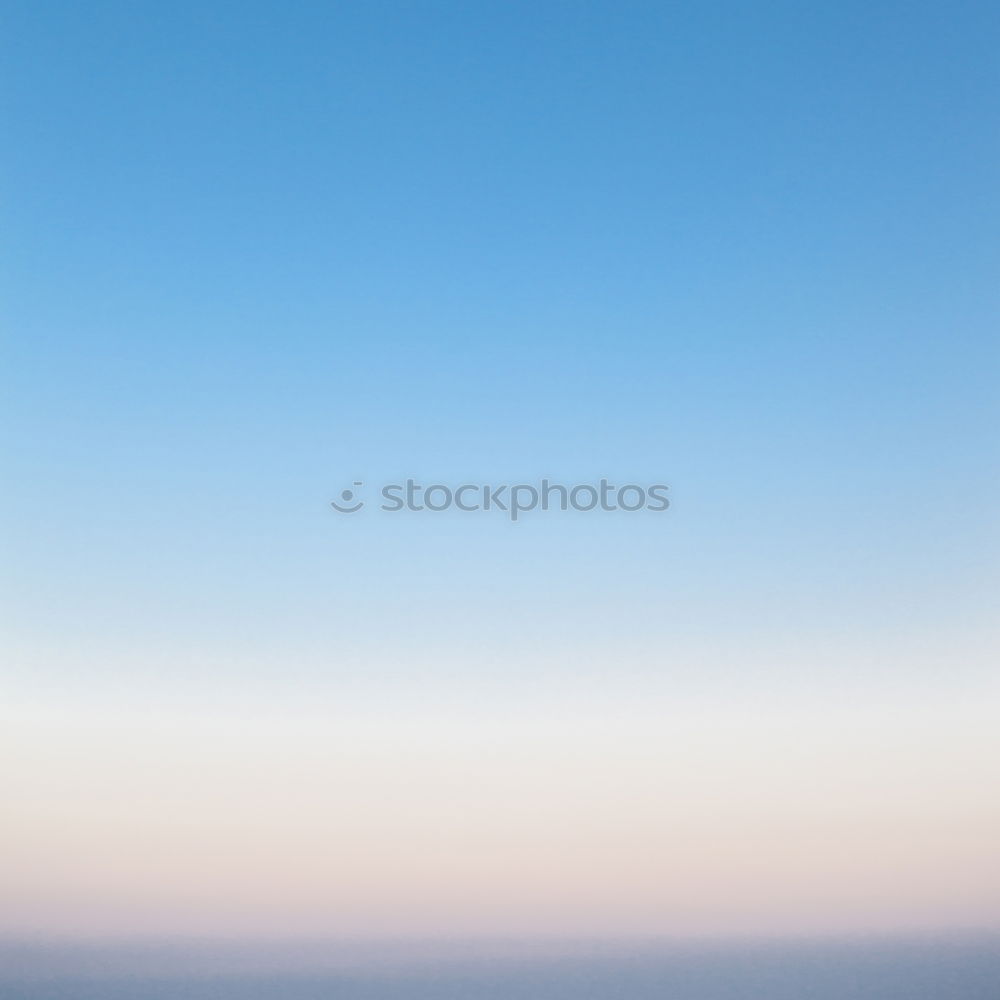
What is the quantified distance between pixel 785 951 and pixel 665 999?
625mm

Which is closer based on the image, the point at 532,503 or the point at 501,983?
the point at 501,983

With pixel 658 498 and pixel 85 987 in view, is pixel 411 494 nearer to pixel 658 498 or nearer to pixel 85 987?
pixel 658 498

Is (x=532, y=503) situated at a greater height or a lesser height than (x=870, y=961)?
greater

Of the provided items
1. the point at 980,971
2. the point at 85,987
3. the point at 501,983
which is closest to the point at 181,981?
the point at 85,987

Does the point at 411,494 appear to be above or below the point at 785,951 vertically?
above

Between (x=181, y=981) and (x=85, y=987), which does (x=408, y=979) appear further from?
(x=85, y=987)

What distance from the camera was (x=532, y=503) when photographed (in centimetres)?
434

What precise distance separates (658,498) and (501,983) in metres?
2.39

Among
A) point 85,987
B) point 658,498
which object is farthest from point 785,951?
point 85,987

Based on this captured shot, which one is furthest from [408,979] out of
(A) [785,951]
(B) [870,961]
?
(B) [870,961]

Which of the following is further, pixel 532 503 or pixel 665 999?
pixel 532 503

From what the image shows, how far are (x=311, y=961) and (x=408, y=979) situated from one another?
1.52 ft

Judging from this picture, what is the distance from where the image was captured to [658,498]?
4398mm

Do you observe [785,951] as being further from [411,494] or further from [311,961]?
[411,494]
